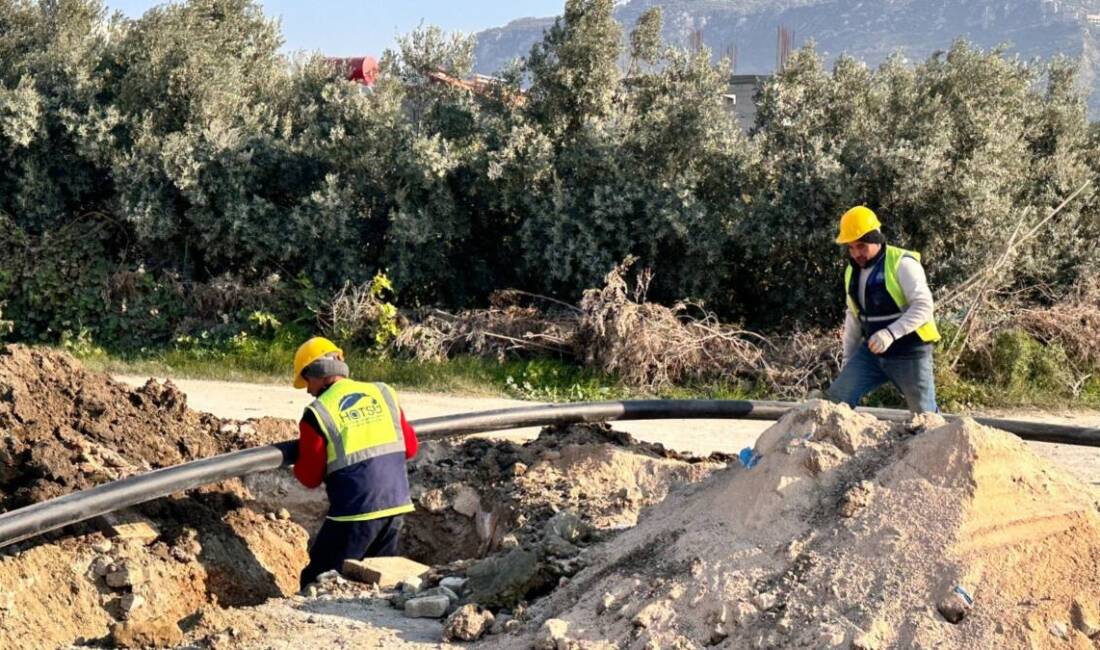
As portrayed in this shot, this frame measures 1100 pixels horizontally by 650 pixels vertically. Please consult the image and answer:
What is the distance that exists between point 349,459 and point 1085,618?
367 centimetres

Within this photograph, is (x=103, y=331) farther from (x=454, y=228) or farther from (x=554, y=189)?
(x=554, y=189)

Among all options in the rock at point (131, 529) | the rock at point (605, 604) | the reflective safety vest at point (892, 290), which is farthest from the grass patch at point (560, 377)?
the rock at point (605, 604)

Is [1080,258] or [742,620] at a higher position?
[1080,258]

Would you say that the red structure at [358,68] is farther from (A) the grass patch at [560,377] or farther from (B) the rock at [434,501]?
(B) the rock at [434,501]

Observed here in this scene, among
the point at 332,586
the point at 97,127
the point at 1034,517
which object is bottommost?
the point at 332,586

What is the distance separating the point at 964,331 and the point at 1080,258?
2.61 meters

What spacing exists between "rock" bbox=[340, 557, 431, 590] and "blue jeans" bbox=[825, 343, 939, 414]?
3.08m

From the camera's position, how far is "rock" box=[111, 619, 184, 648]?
Result: 5406 mm

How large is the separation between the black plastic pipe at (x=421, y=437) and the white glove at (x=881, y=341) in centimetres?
41

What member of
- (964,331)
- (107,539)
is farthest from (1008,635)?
(964,331)

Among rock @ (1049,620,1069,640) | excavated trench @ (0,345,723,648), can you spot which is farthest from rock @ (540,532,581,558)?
rock @ (1049,620,1069,640)

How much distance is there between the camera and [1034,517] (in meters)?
5.27

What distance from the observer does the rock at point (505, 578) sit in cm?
570

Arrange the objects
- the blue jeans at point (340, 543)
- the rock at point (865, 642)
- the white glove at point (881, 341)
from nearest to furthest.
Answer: the rock at point (865, 642), the blue jeans at point (340, 543), the white glove at point (881, 341)
